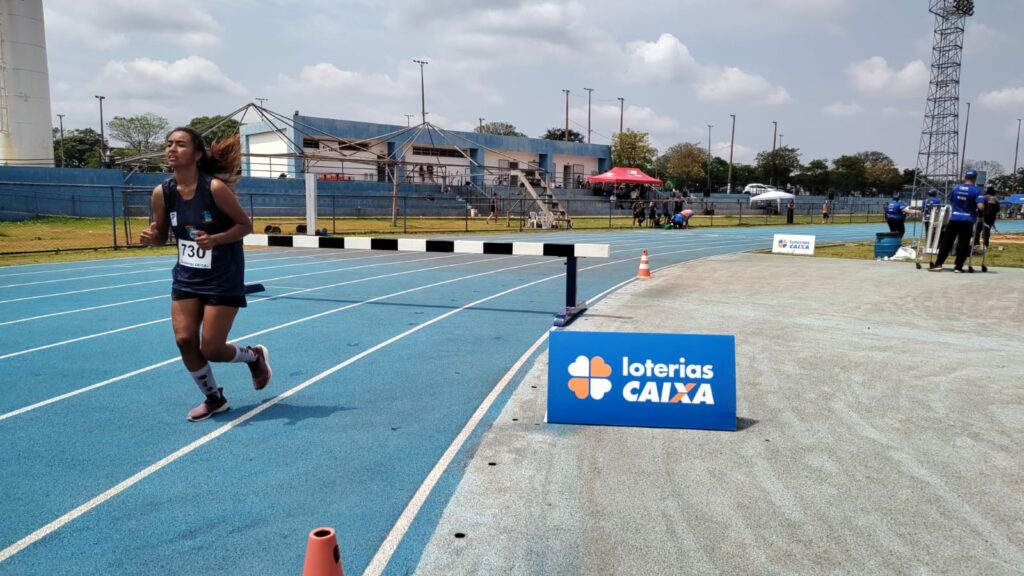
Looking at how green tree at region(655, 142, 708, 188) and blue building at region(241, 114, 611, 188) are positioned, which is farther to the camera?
green tree at region(655, 142, 708, 188)

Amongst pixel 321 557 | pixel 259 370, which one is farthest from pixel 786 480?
pixel 259 370

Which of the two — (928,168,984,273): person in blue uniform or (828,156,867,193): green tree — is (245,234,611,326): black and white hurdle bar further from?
(828,156,867,193): green tree

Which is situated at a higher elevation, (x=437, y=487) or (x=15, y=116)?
(x=15, y=116)

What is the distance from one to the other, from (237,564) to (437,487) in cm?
113

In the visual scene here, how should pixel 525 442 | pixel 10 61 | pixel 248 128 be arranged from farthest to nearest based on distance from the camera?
pixel 248 128 → pixel 10 61 → pixel 525 442

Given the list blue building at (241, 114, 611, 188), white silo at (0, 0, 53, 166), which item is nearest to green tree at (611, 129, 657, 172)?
blue building at (241, 114, 611, 188)

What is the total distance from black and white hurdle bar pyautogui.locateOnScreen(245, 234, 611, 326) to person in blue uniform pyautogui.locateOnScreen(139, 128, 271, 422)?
3.88 meters

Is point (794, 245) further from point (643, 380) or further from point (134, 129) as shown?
point (134, 129)

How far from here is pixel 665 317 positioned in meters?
8.89

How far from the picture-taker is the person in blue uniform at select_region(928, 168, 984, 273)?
45.1 ft

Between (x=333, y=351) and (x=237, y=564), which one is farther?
(x=333, y=351)

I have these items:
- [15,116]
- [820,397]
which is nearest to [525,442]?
[820,397]

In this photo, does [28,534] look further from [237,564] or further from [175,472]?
[237,564]

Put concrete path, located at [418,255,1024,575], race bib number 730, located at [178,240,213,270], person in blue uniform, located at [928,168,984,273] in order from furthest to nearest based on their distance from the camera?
person in blue uniform, located at [928,168,984,273]
race bib number 730, located at [178,240,213,270]
concrete path, located at [418,255,1024,575]
